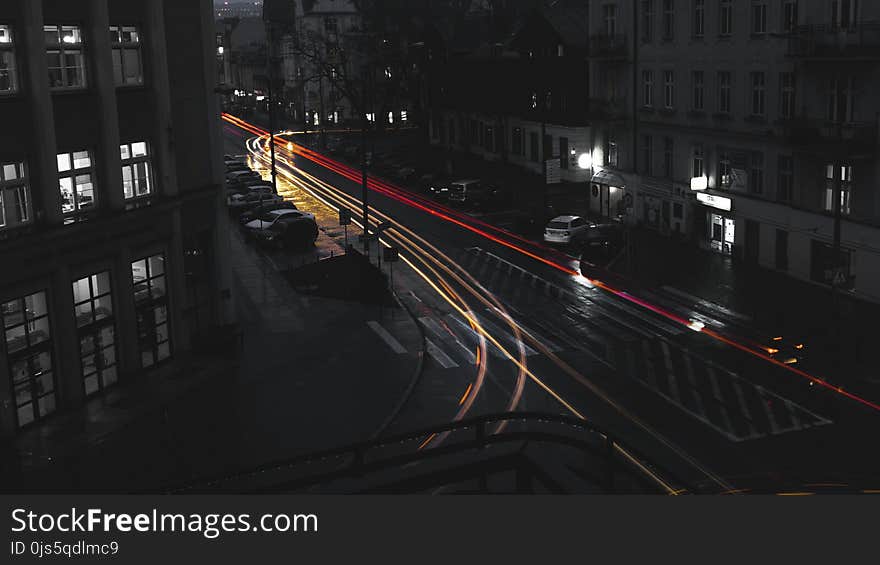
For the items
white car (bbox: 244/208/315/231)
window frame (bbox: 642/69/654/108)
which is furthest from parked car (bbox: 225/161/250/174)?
window frame (bbox: 642/69/654/108)

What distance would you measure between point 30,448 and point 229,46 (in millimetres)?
147341

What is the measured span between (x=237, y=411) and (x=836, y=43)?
25.3 m

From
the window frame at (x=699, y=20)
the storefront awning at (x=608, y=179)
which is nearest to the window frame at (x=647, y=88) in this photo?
the window frame at (x=699, y=20)

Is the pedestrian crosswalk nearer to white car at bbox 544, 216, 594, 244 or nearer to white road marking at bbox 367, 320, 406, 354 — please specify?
white road marking at bbox 367, 320, 406, 354

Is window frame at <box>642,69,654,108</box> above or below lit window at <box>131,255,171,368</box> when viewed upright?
above

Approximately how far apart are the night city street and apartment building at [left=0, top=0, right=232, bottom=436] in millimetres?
82

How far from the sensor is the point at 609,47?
50.8 metres

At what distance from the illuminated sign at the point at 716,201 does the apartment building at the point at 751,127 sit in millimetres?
95

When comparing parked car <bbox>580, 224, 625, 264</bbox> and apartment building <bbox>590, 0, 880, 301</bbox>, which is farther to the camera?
parked car <bbox>580, 224, 625, 264</bbox>

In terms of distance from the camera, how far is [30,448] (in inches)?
910

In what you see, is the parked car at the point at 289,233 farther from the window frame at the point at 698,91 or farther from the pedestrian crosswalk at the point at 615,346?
the window frame at the point at 698,91

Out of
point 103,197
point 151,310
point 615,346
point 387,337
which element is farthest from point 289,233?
point 615,346

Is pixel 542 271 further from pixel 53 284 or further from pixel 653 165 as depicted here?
pixel 53 284

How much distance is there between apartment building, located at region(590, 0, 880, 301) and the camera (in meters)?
34.0
